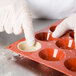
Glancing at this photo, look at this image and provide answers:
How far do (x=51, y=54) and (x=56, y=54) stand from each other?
33mm

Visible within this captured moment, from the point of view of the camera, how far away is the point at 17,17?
79 cm

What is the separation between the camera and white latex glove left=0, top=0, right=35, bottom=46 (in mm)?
769

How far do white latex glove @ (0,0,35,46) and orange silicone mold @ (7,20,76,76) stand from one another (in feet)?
0.28

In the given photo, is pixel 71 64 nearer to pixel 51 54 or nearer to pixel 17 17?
pixel 51 54

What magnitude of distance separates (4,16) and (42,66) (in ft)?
1.19

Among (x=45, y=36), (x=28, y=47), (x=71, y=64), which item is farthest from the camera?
(x=45, y=36)

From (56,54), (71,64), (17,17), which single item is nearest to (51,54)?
(56,54)

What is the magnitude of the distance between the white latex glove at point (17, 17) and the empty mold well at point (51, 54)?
3.5 inches

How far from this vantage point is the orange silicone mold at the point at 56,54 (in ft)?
2.13

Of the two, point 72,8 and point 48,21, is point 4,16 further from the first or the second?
point 72,8

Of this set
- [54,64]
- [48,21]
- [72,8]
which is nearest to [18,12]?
[54,64]

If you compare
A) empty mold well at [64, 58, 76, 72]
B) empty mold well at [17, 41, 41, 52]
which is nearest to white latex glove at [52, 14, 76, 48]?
→ empty mold well at [17, 41, 41, 52]

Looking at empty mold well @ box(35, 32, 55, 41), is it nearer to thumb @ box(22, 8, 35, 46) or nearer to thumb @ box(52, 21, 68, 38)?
thumb @ box(52, 21, 68, 38)

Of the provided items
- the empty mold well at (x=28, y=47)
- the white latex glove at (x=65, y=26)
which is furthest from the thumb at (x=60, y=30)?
the empty mold well at (x=28, y=47)
